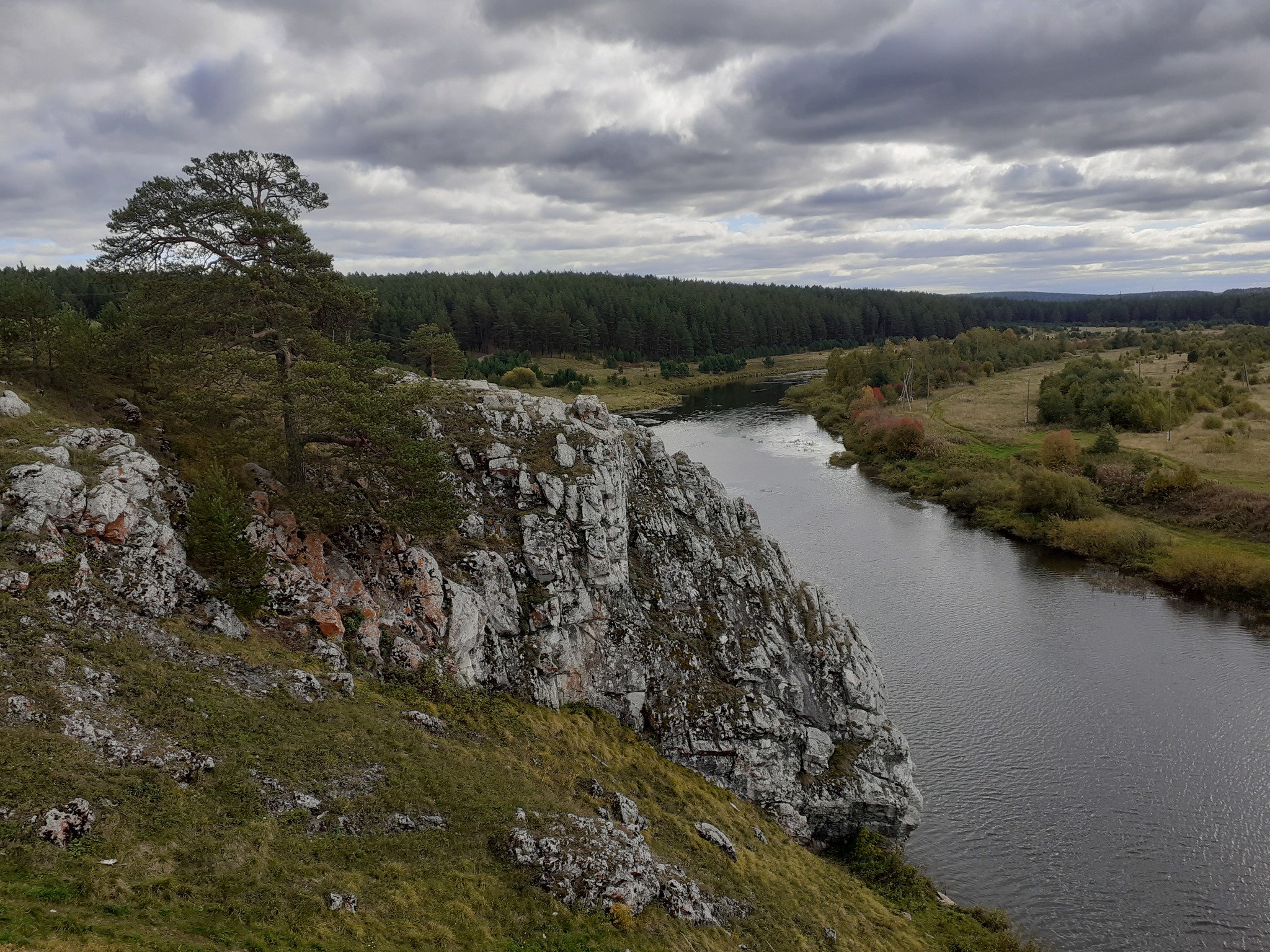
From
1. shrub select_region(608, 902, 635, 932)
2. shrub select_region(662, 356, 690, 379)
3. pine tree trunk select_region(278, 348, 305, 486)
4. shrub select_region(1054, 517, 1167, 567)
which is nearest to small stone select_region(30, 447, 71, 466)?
pine tree trunk select_region(278, 348, 305, 486)

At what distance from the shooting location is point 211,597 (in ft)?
65.7

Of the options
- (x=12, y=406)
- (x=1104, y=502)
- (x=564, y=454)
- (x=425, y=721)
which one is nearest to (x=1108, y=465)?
(x=1104, y=502)

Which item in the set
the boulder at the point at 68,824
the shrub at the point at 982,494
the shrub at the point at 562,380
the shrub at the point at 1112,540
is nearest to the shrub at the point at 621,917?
the boulder at the point at 68,824

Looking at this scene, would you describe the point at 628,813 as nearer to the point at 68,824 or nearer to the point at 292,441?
the point at 68,824

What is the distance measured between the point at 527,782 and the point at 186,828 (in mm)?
8200

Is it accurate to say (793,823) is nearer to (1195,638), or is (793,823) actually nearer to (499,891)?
(499,891)

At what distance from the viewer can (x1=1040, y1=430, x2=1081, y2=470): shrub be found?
74.1 m

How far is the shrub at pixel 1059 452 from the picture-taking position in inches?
2916

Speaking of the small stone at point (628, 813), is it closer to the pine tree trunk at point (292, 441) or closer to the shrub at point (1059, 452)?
the pine tree trunk at point (292, 441)

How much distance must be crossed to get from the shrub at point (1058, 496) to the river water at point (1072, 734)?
227 inches

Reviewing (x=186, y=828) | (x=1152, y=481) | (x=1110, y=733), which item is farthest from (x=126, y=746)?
(x=1152, y=481)

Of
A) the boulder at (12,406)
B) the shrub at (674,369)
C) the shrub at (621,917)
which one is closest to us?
the shrub at (621,917)

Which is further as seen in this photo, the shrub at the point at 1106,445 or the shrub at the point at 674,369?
the shrub at the point at 674,369

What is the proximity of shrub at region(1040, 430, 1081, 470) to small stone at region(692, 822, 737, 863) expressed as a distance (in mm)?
65578
